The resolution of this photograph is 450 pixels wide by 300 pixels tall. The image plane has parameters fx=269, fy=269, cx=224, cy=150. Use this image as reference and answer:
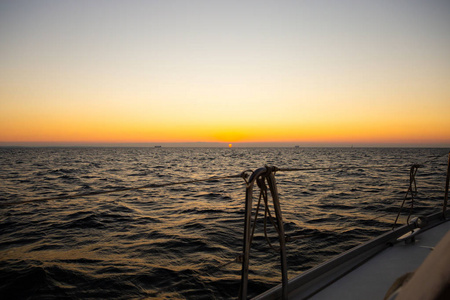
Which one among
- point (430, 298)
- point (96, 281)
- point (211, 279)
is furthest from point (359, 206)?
point (430, 298)

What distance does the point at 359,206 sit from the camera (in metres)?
8.84

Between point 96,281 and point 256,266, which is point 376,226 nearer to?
point 256,266

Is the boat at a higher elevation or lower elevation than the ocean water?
higher

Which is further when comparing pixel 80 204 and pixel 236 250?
pixel 80 204

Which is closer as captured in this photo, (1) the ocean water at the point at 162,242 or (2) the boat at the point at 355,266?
(2) the boat at the point at 355,266

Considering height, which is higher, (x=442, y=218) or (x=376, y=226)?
(x=442, y=218)

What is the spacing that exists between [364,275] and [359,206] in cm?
732

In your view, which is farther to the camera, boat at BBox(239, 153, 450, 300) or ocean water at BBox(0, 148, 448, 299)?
ocean water at BBox(0, 148, 448, 299)

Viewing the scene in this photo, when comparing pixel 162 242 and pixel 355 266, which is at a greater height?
pixel 355 266

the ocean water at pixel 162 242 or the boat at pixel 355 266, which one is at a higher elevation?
the boat at pixel 355 266

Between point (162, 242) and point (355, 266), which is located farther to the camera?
point (162, 242)

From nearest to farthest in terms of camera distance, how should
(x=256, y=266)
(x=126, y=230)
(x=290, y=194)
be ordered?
(x=256, y=266) < (x=126, y=230) < (x=290, y=194)

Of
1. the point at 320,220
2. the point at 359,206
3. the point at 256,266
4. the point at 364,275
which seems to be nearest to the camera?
the point at 364,275

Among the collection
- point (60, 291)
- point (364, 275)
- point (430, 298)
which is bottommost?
point (60, 291)
